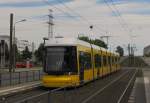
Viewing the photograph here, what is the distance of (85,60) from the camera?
3400cm

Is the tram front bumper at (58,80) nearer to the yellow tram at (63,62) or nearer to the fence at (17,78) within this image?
the yellow tram at (63,62)

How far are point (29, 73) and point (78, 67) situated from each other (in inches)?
413

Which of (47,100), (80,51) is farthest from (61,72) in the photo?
(47,100)

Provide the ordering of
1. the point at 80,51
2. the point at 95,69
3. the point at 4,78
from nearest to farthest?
1. the point at 80,51
2. the point at 4,78
3. the point at 95,69

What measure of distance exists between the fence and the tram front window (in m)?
5.10

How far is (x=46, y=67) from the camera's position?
100 ft

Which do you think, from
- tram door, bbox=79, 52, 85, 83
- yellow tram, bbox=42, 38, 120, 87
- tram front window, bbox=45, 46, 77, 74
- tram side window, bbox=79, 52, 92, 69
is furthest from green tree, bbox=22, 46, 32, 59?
tram front window, bbox=45, 46, 77, 74

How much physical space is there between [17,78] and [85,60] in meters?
6.31

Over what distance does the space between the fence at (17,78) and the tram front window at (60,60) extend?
510 centimetres

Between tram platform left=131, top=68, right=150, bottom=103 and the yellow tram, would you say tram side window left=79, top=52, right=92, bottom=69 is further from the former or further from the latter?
tram platform left=131, top=68, right=150, bottom=103

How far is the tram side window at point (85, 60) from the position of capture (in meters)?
32.2

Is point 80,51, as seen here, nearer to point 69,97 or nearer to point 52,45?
point 52,45

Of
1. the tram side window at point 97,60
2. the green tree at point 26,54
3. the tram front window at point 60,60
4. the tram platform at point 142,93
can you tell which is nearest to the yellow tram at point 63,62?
the tram front window at point 60,60

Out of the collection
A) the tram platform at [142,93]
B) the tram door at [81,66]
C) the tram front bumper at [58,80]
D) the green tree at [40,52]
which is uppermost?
the green tree at [40,52]
